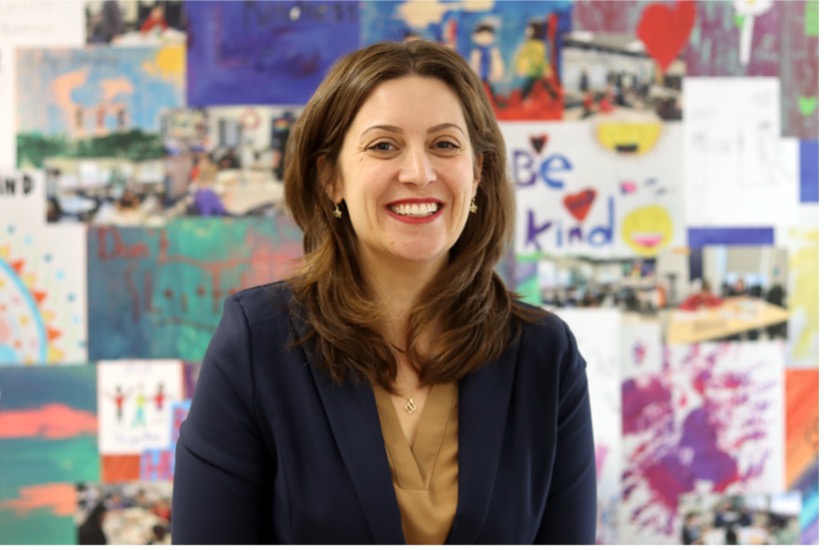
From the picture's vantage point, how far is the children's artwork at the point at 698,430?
2793 mm

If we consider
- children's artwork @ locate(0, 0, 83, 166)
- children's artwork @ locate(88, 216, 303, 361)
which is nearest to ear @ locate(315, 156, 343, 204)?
children's artwork @ locate(88, 216, 303, 361)

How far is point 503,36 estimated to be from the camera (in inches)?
109

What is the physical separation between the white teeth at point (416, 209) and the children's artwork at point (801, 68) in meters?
1.91

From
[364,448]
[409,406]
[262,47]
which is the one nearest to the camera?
[364,448]

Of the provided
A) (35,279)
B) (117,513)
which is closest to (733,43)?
(35,279)

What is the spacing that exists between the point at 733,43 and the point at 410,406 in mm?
1973

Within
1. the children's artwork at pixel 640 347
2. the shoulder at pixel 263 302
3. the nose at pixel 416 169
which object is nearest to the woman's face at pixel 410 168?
the nose at pixel 416 169

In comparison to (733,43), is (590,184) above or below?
below

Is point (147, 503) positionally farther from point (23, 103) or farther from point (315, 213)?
point (315, 213)

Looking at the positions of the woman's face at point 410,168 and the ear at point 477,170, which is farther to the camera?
the ear at point 477,170

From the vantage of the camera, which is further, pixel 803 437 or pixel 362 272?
pixel 803 437

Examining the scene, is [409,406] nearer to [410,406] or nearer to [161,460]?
[410,406]

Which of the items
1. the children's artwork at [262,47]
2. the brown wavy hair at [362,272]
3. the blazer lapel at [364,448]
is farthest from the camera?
the children's artwork at [262,47]

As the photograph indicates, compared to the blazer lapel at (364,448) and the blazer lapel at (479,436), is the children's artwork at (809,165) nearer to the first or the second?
the blazer lapel at (479,436)
